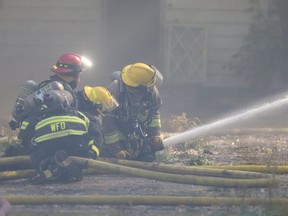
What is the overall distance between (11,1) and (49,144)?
974cm

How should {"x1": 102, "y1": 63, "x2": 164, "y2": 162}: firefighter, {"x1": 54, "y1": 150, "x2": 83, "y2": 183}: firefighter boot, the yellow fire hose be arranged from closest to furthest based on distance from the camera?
the yellow fire hose, {"x1": 54, "y1": 150, "x2": 83, "y2": 183}: firefighter boot, {"x1": 102, "y1": 63, "x2": 164, "y2": 162}: firefighter

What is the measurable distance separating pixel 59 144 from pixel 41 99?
51cm

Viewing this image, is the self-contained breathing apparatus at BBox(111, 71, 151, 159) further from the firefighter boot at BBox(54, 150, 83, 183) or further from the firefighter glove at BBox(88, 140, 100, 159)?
the firefighter boot at BBox(54, 150, 83, 183)

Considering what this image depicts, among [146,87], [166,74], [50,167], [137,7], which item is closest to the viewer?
[50,167]

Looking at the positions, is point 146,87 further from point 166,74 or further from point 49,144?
point 166,74

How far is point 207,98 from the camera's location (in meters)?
17.4

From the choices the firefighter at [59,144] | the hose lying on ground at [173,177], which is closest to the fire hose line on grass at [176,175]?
the hose lying on ground at [173,177]

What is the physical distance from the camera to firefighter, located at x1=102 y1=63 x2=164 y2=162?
9180 mm

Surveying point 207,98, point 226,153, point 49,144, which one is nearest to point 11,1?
point 207,98

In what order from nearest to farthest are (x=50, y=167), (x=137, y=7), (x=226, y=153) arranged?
(x=50, y=167) < (x=226, y=153) < (x=137, y=7)

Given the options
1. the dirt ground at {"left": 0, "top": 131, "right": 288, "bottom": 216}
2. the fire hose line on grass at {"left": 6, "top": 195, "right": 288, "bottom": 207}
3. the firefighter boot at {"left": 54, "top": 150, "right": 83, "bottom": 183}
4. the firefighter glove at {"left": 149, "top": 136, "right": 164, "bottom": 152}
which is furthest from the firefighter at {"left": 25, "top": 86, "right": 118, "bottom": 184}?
the fire hose line on grass at {"left": 6, "top": 195, "right": 288, "bottom": 207}

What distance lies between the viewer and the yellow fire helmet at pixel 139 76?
30.2ft

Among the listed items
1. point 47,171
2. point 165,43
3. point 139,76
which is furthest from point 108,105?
point 165,43

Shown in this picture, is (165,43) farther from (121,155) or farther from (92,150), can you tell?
(92,150)
